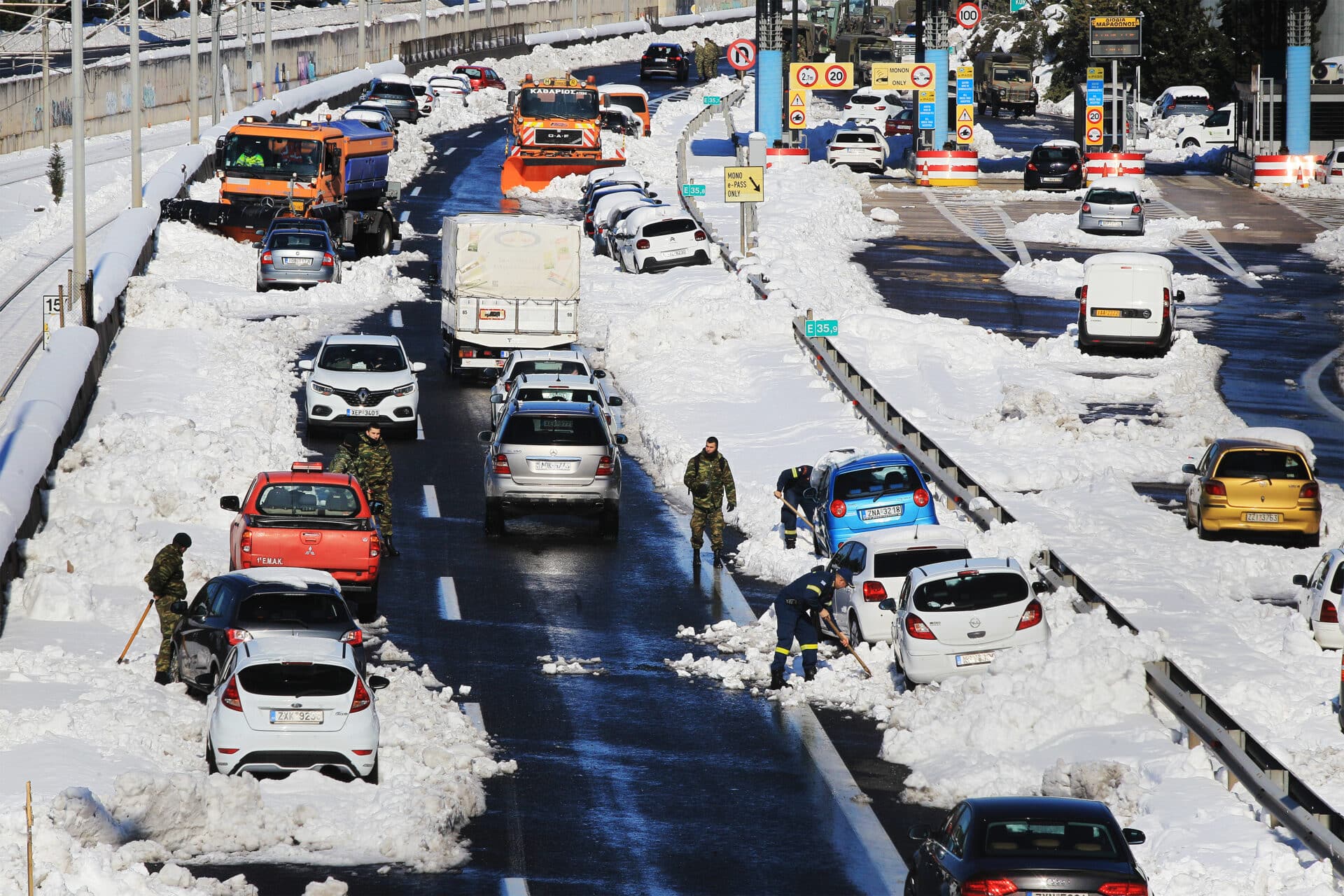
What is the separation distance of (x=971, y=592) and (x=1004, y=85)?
87179 millimetres

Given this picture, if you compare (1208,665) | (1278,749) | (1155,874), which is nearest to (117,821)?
(1155,874)

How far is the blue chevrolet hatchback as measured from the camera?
25094 millimetres

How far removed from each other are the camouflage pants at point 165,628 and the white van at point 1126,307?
23988 millimetres

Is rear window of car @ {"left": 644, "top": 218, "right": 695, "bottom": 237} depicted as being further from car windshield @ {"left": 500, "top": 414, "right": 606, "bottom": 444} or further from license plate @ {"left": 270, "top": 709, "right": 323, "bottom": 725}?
license plate @ {"left": 270, "top": 709, "right": 323, "bottom": 725}

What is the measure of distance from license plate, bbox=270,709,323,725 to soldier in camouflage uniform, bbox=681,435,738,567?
965cm

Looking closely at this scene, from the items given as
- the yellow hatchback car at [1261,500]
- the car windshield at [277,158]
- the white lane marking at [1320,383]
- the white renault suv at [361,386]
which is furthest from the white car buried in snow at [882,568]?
the car windshield at [277,158]

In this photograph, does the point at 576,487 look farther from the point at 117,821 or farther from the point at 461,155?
the point at 461,155

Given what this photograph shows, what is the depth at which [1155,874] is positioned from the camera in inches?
566

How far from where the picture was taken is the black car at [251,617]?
18.6 meters

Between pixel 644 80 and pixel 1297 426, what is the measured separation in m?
78.7

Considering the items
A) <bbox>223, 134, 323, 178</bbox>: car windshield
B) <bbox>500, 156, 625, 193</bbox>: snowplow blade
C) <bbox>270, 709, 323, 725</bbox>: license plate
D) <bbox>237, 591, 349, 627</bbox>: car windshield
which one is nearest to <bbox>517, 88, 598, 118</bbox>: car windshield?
<bbox>500, 156, 625, 193</bbox>: snowplow blade

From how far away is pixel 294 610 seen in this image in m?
18.9

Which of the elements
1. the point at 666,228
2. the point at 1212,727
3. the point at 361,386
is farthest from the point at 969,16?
the point at 1212,727

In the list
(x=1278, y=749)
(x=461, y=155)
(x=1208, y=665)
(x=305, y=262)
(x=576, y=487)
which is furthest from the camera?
(x=461, y=155)
